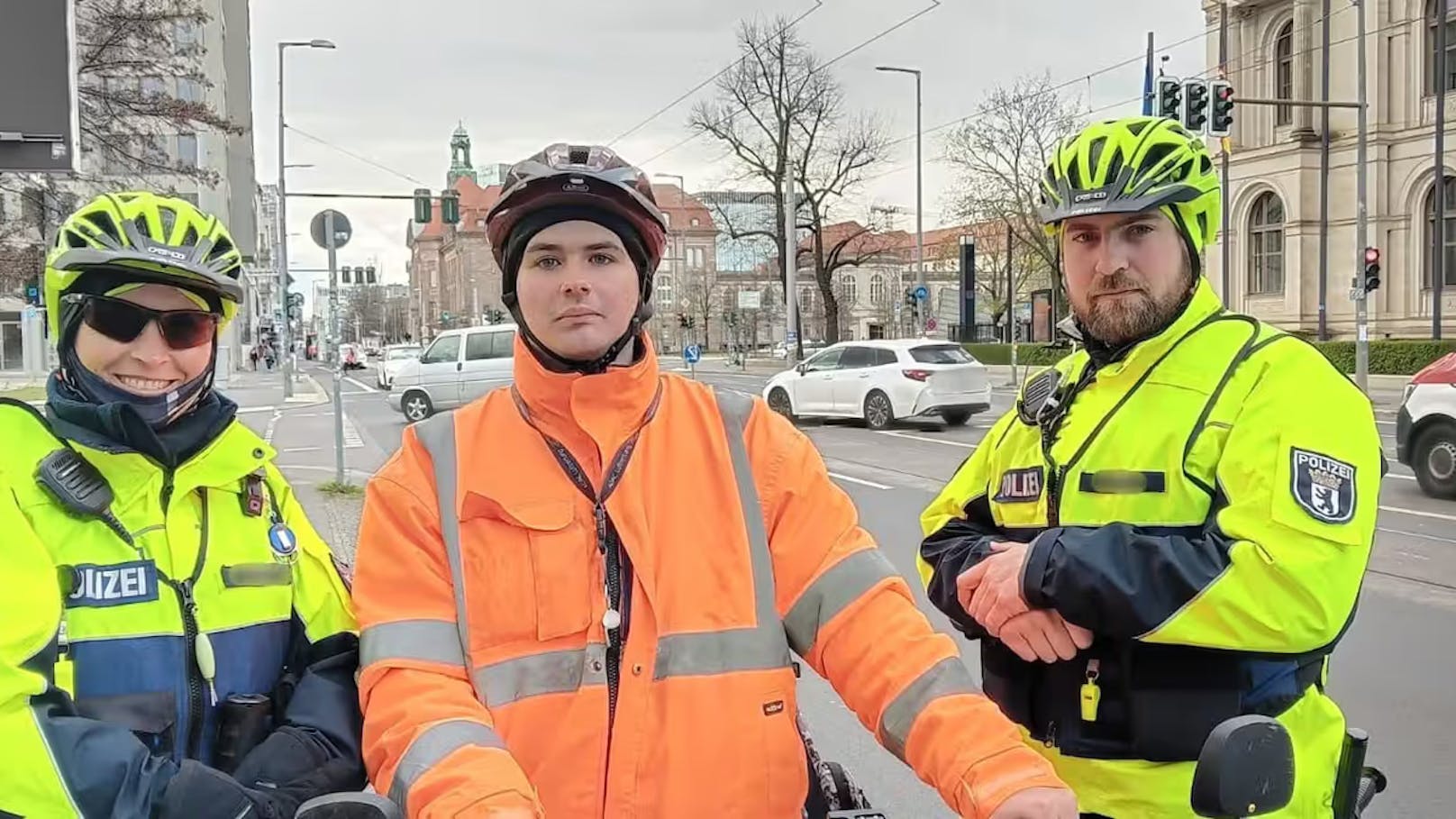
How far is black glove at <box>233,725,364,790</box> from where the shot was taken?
77.5 inches

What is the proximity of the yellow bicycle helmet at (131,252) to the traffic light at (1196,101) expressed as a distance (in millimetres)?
19889

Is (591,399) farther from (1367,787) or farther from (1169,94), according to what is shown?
(1169,94)

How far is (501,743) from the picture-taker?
5.44ft

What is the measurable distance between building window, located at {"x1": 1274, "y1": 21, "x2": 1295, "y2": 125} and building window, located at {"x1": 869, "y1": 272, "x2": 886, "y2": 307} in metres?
58.1

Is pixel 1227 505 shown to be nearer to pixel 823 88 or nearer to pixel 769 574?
pixel 769 574

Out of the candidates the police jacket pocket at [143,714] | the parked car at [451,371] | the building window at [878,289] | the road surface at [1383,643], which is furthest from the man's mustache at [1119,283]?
the building window at [878,289]

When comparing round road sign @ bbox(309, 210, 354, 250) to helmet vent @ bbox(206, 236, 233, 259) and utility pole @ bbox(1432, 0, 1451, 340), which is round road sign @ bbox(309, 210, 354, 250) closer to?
helmet vent @ bbox(206, 236, 233, 259)

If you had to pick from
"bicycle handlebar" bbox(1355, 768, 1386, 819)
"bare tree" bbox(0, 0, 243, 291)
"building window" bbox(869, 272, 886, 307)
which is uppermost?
"building window" bbox(869, 272, 886, 307)

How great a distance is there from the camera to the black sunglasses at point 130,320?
2.16m

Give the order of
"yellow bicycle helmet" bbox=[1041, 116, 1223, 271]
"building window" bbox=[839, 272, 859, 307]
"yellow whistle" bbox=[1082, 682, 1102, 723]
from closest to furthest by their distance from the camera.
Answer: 1. "yellow whistle" bbox=[1082, 682, 1102, 723]
2. "yellow bicycle helmet" bbox=[1041, 116, 1223, 271]
3. "building window" bbox=[839, 272, 859, 307]

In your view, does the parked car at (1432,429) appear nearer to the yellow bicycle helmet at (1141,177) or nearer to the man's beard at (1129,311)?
the yellow bicycle helmet at (1141,177)

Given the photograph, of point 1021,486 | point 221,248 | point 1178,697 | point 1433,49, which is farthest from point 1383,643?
→ point 1433,49

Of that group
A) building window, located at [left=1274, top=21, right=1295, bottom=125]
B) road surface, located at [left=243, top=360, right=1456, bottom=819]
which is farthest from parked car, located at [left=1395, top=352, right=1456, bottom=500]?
building window, located at [left=1274, top=21, right=1295, bottom=125]

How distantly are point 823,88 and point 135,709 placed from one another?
45880mm
